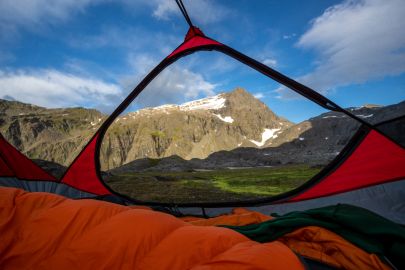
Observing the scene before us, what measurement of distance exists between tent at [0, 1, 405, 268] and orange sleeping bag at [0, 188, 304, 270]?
6.81 feet

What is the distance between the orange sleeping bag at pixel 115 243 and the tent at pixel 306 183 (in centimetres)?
207

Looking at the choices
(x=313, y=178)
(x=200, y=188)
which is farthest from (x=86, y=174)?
(x=200, y=188)

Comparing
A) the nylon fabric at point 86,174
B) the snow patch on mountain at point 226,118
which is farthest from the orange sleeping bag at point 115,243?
the snow patch on mountain at point 226,118

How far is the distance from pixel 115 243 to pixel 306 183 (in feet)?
10.1


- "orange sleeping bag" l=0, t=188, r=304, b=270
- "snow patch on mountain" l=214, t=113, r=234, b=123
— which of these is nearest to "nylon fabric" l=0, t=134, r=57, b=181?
"orange sleeping bag" l=0, t=188, r=304, b=270

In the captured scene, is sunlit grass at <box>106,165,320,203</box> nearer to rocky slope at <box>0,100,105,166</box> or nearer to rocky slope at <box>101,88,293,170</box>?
rocky slope at <box>101,88,293,170</box>

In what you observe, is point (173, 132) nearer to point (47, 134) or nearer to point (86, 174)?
point (47, 134)

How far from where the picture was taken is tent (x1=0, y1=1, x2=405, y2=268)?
138 inches

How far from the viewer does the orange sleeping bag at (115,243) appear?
1567 millimetres

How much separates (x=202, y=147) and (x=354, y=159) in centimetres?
11771

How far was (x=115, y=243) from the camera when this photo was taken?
1876mm

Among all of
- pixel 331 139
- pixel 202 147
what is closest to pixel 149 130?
pixel 202 147

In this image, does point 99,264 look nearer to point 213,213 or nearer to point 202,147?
point 213,213

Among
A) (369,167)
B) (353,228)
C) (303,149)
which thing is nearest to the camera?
(353,228)
